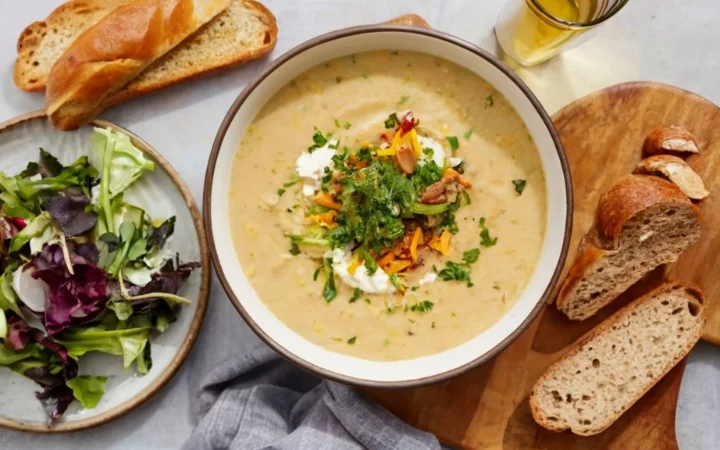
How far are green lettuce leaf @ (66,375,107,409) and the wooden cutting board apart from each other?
1090mm

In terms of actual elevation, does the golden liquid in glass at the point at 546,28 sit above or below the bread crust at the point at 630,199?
above

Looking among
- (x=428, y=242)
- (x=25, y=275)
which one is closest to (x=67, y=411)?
(x=25, y=275)

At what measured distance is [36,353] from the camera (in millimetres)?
2773

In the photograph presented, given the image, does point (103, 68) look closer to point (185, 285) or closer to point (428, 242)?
point (185, 285)

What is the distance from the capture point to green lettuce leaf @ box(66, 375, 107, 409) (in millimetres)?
2729

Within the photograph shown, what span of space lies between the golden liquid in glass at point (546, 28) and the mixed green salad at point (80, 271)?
1.52m

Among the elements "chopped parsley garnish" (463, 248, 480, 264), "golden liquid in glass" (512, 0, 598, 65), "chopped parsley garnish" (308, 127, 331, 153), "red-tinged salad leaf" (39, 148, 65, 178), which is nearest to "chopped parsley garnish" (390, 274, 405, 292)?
"chopped parsley garnish" (463, 248, 480, 264)

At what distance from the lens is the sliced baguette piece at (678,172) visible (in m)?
2.55

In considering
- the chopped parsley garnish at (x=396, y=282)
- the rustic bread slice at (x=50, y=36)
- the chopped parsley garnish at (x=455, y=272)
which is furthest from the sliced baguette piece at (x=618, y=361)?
the rustic bread slice at (x=50, y=36)

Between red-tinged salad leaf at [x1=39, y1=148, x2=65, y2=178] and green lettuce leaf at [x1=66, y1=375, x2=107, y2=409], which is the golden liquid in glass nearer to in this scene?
red-tinged salad leaf at [x1=39, y1=148, x2=65, y2=178]

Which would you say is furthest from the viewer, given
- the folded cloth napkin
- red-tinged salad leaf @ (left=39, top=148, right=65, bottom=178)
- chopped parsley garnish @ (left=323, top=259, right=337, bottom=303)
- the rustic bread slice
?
the rustic bread slice

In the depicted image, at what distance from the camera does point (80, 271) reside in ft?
8.75

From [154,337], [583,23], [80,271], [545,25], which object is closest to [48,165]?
[80,271]

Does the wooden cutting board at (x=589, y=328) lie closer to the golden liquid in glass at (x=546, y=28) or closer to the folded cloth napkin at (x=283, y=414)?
the folded cloth napkin at (x=283, y=414)
